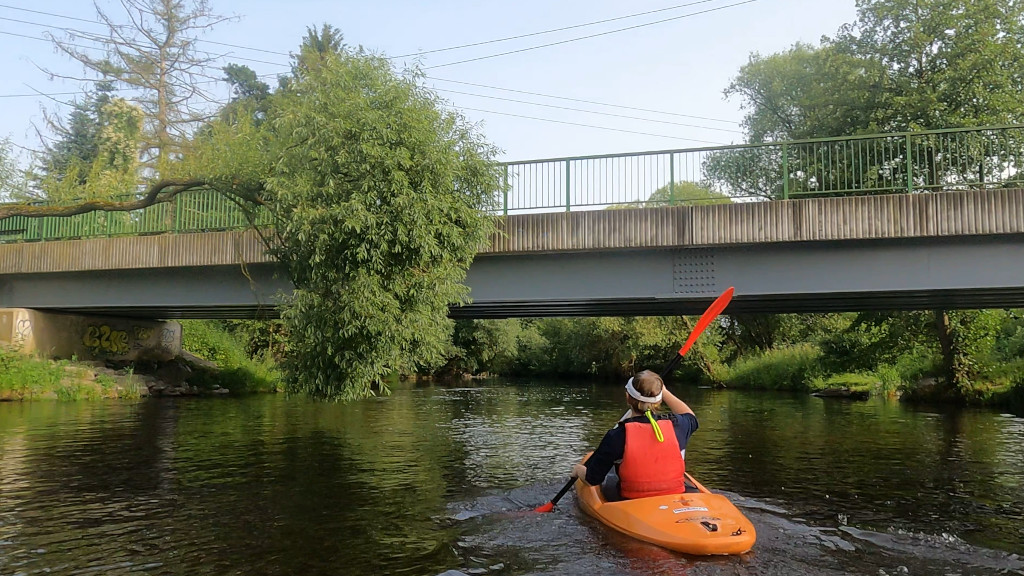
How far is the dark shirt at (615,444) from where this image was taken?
23.3 ft

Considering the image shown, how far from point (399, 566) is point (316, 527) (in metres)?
1.72

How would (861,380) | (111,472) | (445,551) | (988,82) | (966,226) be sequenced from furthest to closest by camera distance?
(861,380) < (988,82) < (966,226) < (111,472) < (445,551)

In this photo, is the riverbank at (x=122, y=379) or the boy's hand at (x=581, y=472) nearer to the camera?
the boy's hand at (x=581, y=472)

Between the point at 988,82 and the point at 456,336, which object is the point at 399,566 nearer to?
the point at 988,82

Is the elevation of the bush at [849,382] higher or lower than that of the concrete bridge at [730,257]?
lower

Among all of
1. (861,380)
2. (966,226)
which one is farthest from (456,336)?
(966,226)

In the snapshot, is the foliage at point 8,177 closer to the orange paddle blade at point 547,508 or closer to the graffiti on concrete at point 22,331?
the graffiti on concrete at point 22,331

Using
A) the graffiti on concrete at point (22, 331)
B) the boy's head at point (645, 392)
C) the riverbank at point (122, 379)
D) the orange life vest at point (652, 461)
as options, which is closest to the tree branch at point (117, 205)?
the graffiti on concrete at point (22, 331)

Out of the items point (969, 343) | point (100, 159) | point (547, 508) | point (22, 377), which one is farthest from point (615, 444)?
point (100, 159)

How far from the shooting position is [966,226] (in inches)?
500

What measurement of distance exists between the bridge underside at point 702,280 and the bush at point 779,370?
14691 millimetres

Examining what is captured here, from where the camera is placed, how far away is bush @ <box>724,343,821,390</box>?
33.4 metres

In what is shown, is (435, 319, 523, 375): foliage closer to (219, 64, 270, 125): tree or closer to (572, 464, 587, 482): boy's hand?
(219, 64, 270, 125): tree

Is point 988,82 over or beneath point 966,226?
over
